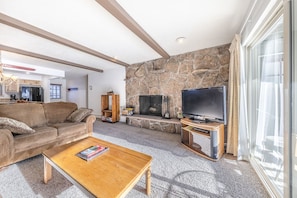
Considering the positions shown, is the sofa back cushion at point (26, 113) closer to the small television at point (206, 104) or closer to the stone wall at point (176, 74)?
the stone wall at point (176, 74)

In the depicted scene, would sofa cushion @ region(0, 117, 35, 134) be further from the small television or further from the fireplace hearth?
the small television

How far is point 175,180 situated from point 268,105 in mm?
1603

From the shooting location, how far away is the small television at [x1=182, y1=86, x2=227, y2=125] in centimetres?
211

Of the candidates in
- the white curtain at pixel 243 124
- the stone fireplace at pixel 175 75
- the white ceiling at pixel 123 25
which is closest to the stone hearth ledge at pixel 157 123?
the stone fireplace at pixel 175 75

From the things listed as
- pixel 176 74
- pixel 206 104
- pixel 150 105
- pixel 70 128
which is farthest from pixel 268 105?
pixel 70 128

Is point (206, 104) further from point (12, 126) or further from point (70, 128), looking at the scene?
point (12, 126)

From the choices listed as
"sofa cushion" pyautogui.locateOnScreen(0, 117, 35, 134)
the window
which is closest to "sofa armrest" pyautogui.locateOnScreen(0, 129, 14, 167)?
"sofa cushion" pyautogui.locateOnScreen(0, 117, 35, 134)

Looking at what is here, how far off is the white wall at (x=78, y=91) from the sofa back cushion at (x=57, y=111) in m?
3.73

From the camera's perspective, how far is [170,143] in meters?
2.79

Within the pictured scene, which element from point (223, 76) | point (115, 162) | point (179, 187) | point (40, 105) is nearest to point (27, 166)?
point (40, 105)

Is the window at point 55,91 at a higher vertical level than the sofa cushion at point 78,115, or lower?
higher

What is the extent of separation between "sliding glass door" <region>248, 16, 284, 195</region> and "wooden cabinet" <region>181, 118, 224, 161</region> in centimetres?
49

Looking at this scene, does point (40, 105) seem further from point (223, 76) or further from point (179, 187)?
point (223, 76)

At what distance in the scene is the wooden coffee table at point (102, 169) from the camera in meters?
0.95
